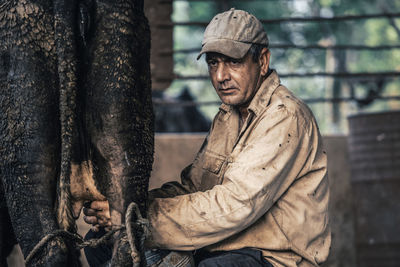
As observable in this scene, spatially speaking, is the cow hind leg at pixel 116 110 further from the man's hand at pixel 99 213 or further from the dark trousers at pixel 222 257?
the dark trousers at pixel 222 257

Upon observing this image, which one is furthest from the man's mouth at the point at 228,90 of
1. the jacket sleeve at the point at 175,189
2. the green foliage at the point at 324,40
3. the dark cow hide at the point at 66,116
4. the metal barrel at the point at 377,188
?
the green foliage at the point at 324,40

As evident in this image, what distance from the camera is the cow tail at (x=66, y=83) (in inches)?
87.7

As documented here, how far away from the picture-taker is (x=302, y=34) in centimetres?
1895

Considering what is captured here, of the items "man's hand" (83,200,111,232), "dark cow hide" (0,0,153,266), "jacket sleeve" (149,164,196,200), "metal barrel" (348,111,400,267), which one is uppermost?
"dark cow hide" (0,0,153,266)

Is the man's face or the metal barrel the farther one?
the metal barrel

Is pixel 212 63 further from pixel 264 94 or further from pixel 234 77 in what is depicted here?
pixel 264 94

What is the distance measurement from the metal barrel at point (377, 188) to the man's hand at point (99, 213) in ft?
12.5

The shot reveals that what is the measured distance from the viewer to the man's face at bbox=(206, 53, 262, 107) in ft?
9.30

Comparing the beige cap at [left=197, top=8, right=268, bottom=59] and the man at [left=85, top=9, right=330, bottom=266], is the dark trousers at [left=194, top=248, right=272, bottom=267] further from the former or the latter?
the beige cap at [left=197, top=8, right=268, bottom=59]

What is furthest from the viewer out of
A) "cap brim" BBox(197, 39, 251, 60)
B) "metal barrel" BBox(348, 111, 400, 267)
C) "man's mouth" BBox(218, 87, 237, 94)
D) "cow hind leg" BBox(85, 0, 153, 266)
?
"metal barrel" BBox(348, 111, 400, 267)

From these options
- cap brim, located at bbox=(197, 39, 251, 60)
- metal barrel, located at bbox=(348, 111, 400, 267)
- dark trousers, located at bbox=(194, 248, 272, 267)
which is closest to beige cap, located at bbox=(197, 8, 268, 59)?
cap brim, located at bbox=(197, 39, 251, 60)

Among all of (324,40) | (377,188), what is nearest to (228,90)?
(377,188)

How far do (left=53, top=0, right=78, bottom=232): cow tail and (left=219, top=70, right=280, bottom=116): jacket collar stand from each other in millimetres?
898

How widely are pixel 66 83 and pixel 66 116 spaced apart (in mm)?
122
